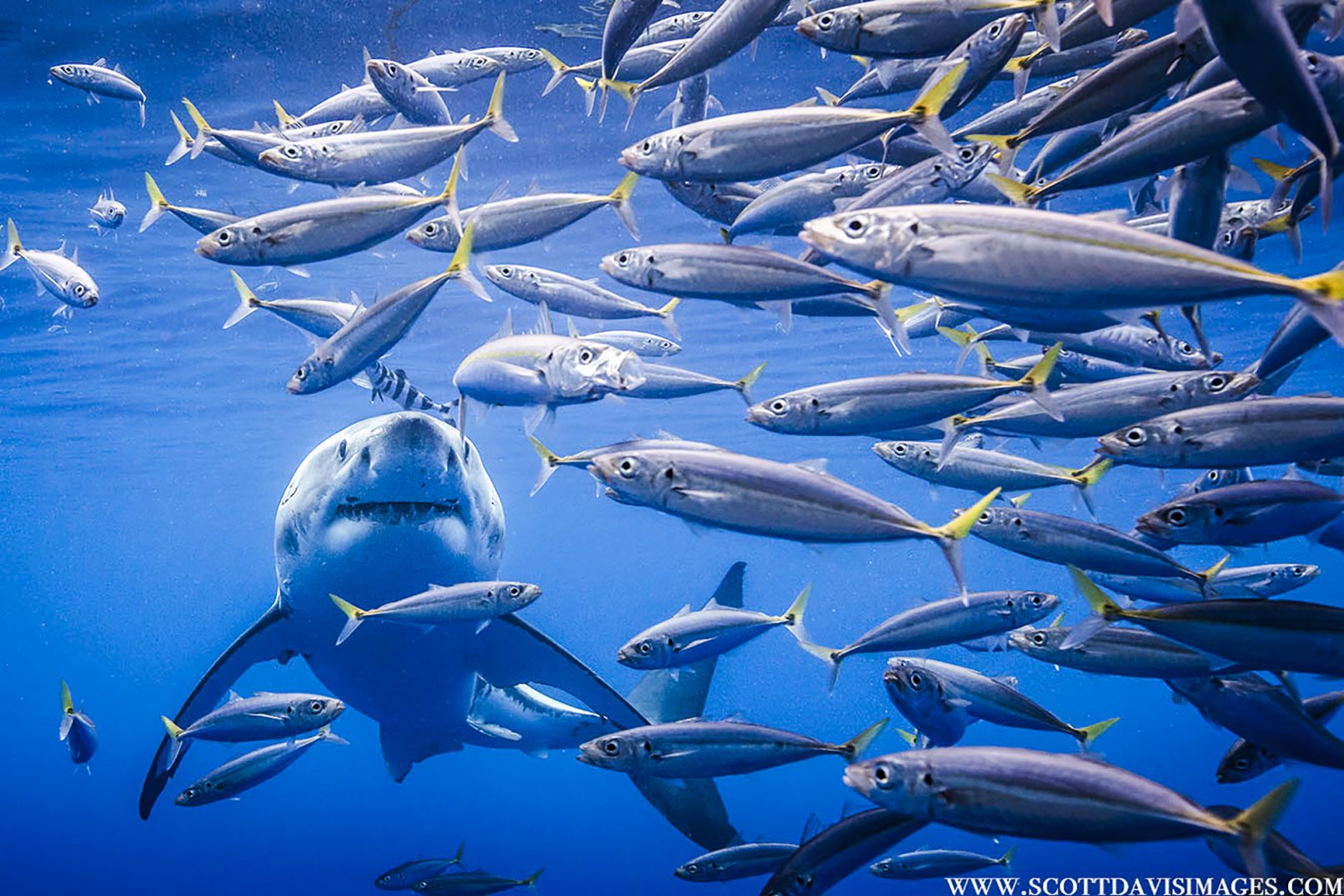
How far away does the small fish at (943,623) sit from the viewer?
3570mm

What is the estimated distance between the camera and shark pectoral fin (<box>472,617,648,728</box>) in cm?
648

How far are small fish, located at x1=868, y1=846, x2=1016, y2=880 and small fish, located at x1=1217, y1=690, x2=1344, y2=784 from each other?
54.4 inches

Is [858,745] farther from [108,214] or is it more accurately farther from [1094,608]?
[108,214]

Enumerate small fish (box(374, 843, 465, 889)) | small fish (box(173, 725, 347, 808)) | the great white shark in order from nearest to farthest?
1. small fish (box(173, 725, 347, 808))
2. the great white shark
3. small fish (box(374, 843, 465, 889))

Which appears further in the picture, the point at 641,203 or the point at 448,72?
the point at 641,203

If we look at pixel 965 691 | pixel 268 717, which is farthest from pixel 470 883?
pixel 965 691

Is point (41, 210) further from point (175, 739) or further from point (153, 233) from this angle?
point (175, 739)

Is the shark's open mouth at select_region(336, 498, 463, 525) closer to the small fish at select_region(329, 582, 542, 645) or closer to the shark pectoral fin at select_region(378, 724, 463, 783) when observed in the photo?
the small fish at select_region(329, 582, 542, 645)

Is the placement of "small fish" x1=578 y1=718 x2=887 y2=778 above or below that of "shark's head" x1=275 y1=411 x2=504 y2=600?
below

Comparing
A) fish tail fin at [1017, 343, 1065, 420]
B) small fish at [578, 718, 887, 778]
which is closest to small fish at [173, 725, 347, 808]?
small fish at [578, 718, 887, 778]

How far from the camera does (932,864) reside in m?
4.85

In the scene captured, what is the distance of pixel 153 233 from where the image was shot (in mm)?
16188

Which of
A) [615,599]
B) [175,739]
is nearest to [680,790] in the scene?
[175,739]

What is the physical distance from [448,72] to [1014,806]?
17.5 ft
